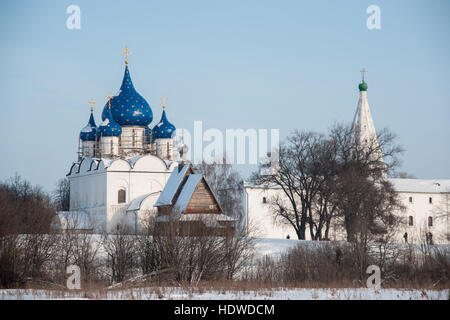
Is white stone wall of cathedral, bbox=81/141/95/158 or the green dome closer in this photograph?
white stone wall of cathedral, bbox=81/141/95/158

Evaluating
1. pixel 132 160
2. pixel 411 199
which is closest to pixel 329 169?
pixel 132 160

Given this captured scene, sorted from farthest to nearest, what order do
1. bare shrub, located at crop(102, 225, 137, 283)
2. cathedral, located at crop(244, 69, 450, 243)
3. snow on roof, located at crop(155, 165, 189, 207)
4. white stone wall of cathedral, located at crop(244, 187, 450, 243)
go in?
cathedral, located at crop(244, 69, 450, 243) → white stone wall of cathedral, located at crop(244, 187, 450, 243) → snow on roof, located at crop(155, 165, 189, 207) → bare shrub, located at crop(102, 225, 137, 283)

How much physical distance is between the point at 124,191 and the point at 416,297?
28082 mm

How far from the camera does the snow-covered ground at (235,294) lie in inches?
682

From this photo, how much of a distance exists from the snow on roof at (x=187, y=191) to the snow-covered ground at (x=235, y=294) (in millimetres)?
14056

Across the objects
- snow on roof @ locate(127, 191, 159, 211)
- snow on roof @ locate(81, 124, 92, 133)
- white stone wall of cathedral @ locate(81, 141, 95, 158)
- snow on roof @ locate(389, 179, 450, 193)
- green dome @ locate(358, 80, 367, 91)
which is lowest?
snow on roof @ locate(127, 191, 159, 211)

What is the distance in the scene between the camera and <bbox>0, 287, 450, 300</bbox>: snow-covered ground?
17.3 metres

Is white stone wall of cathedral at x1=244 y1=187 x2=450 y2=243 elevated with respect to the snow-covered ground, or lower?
elevated

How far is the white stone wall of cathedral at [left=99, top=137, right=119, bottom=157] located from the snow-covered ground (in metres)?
26.3

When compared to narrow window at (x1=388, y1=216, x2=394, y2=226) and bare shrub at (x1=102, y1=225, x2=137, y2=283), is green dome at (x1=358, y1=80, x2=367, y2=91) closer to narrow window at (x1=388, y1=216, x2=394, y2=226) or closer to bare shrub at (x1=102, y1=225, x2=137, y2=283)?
narrow window at (x1=388, y1=216, x2=394, y2=226)

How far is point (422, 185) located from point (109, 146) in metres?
27.5

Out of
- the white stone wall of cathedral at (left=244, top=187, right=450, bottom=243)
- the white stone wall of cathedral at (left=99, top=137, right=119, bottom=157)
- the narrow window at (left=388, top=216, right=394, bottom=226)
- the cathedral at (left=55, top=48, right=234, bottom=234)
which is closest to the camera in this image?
the narrow window at (left=388, top=216, right=394, bottom=226)

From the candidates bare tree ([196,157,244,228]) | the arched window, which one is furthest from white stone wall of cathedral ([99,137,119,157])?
bare tree ([196,157,244,228])
